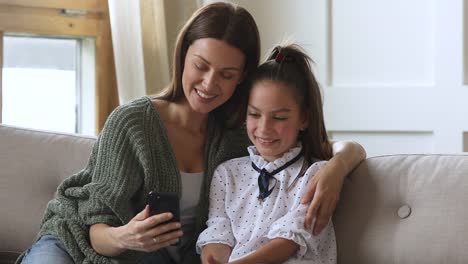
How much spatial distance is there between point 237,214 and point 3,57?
127 cm

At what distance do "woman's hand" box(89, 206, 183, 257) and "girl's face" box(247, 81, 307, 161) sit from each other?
31 centimetres

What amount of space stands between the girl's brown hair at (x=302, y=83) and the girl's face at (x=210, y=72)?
0.06 m

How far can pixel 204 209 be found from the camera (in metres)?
1.91

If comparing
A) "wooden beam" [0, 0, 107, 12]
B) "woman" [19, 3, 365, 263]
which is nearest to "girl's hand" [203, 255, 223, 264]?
"woman" [19, 3, 365, 263]

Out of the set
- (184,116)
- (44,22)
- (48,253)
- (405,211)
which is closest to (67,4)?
(44,22)

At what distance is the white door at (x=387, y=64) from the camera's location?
2904mm

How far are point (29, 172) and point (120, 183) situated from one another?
17.4 inches

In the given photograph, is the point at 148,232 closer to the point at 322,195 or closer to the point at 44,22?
the point at 322,195

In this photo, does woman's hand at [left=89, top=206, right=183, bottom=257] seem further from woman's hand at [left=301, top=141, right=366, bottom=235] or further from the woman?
woman's hand at [left=301, top=141, right=366, bottom=235]

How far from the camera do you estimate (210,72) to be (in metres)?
1.82

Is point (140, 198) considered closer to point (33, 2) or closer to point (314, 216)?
point (314, 216)

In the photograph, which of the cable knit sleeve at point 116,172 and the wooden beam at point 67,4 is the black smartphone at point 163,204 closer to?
the cable knit sleeve at point 116,172

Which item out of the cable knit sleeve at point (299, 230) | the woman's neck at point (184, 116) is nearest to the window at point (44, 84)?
the woman's neck at point (184, 116)

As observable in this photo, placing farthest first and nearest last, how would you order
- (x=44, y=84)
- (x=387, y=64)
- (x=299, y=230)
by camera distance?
(x=387, y=64)
(x=44, y=84)
(x=299, y=230)
